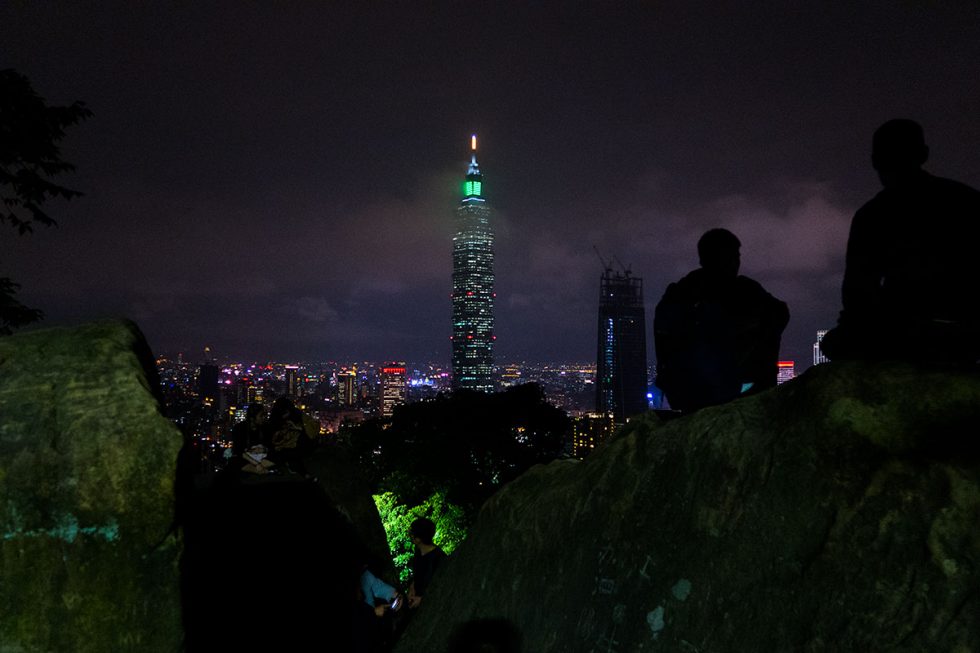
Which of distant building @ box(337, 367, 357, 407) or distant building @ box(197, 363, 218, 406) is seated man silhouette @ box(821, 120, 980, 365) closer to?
distant building @ box(197, 363, 218, 406)

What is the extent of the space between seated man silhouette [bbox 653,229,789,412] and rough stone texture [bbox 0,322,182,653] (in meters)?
3.99

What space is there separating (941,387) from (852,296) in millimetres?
684

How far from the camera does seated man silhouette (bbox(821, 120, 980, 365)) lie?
2914 millimetres

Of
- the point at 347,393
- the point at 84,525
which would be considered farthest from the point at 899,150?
the point at 347,393

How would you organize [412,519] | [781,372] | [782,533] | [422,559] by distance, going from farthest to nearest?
[781,372]
[412,519]
[422,559]
[782,533]

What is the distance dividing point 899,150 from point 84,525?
5.66 meters

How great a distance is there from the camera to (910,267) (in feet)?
10.0

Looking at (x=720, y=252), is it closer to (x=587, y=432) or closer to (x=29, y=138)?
(x=29, y=138)

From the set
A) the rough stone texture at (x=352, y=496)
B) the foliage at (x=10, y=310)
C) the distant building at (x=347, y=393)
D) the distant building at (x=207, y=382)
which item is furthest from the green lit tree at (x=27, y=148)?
the distant building at (x=347, y=393)

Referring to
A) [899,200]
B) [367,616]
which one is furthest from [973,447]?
[367,616]

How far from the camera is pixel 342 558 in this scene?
10.0m

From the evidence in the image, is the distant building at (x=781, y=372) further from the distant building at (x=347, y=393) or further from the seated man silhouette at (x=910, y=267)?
the distant building at (x=347, y=393)

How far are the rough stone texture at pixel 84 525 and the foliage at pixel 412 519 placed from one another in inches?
797

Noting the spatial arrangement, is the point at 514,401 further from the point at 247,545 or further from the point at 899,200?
the point at 899,200
